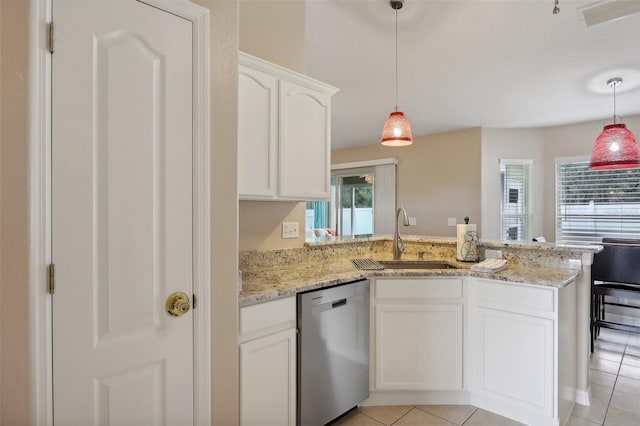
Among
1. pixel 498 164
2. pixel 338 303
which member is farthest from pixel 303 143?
pixel 498 164

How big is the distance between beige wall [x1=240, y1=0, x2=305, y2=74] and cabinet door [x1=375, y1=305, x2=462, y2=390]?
179 cm

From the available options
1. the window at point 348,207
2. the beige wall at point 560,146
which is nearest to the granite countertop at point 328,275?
the beige wall at point 560,146

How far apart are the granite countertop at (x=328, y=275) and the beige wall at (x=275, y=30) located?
4.55ft

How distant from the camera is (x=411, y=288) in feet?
7.34

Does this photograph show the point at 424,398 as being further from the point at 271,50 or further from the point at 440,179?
the point at 440,179

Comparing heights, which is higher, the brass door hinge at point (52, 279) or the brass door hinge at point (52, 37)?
the brass door hinge at point (52, 37)

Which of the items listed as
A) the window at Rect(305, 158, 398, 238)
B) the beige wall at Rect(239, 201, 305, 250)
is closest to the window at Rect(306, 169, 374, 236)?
the window at Rect(305, 158, 398, 238)

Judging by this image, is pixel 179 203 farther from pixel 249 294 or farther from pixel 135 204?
pixel 249 294

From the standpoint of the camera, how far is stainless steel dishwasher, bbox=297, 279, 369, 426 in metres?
1.85

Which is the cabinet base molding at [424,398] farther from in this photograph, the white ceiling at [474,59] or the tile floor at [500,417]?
the white ceiling at [474,59]

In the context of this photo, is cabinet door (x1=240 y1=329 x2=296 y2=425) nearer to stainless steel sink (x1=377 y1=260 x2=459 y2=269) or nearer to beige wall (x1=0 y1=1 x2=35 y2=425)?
beige wall (x1=0 y1=1 x2=35 y2=425)

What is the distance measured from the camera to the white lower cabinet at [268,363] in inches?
63.3

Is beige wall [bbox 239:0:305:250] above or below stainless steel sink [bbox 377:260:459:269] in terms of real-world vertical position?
above

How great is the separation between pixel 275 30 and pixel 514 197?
15.0 feet
